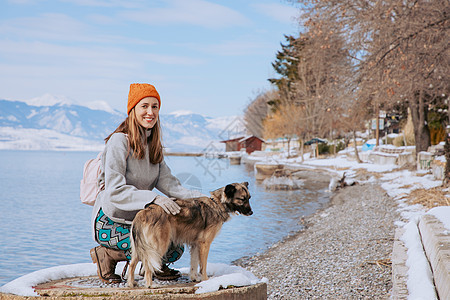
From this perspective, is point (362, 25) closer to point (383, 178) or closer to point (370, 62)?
point (370, 62)

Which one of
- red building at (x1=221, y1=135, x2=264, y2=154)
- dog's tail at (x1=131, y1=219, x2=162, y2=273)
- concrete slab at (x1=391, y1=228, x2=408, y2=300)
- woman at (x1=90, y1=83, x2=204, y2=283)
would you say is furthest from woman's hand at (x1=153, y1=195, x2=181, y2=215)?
red building at (x1=221, y1=135, x2=264, y2=154)

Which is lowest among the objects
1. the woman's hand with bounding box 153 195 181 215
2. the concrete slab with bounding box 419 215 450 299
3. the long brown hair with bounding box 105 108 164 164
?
the concrete slab with bounding box 419 215 450 299

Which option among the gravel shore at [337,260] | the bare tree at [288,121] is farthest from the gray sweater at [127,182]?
the bare tree at [288,121]

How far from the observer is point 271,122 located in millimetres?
63938

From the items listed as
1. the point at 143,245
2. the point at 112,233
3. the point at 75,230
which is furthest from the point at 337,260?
the point at 75,230

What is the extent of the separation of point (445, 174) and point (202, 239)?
13.1m

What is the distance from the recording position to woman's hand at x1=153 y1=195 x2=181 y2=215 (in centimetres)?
363

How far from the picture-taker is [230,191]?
4066 mm

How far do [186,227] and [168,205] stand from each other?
0.29 metres

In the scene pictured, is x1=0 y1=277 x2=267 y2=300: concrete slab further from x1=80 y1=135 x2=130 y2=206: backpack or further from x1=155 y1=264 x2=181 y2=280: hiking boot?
x1=80 y1=135 x2=130 y2=206: backpack

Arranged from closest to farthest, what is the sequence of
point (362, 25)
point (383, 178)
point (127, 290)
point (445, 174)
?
point (127, 290), point (362, 25), point (445, 174), point (383, 178)

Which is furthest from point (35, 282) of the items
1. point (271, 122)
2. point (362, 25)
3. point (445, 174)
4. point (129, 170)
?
point (271, 122)

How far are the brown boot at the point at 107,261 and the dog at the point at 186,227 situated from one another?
394 mm

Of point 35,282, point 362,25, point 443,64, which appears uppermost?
point 362,25
